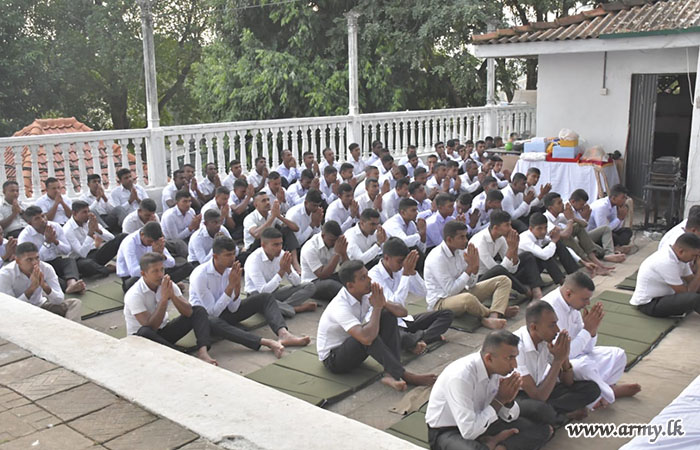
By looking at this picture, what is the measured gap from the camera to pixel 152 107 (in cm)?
1043

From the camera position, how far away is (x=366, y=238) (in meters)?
7.32

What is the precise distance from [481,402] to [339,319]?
4.68 ft

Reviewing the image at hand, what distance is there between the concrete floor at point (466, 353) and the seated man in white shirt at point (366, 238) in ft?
2.50

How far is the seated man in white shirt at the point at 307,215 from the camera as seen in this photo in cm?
845

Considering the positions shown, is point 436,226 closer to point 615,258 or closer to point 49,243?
point 615,258

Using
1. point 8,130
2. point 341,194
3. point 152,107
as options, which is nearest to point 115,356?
point 341,194

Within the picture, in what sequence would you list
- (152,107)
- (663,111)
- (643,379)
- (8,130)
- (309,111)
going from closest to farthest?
(643,379) → (152,107) → (663,111) → (309,111) → (8,130)

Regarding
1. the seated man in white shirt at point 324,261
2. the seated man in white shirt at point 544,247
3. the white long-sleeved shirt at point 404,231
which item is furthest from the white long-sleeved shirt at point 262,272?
the seated man in white shirt at point 544,247

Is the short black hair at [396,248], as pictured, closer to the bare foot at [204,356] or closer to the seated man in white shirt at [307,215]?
the bare foot at [204,356]

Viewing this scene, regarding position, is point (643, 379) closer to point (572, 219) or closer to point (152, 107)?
point (572, 219)

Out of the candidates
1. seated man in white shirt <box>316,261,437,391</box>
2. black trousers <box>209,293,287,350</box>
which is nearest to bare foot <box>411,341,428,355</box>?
seated man in white shirt <box>316,261,437,391</box>

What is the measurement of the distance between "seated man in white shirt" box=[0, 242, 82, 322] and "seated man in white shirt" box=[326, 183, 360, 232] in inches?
137

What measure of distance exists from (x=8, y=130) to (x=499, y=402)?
1810 cm

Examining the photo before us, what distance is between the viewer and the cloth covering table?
36.3 ft
